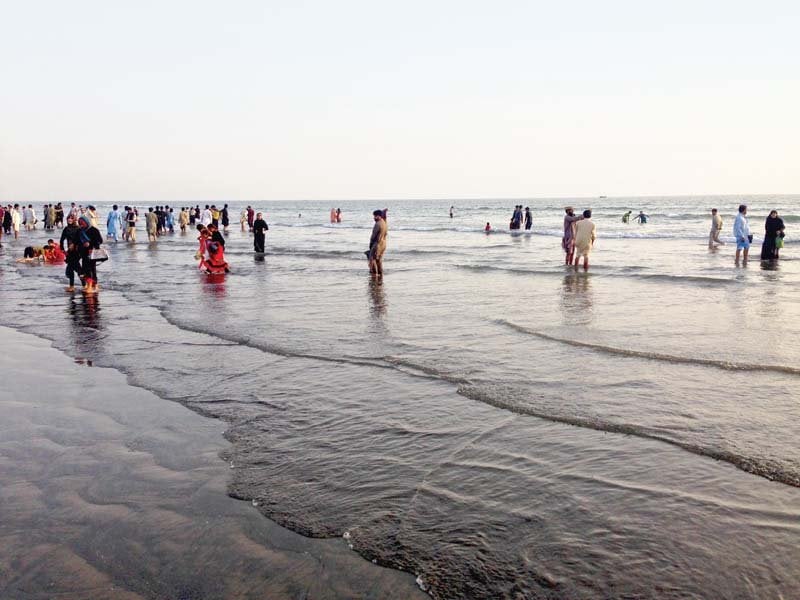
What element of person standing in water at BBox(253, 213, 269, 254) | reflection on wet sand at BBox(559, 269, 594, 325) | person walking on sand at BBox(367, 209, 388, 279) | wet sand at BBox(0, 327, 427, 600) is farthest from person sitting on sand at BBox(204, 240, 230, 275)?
wet sand at BBox(0, 327, 427, 600)

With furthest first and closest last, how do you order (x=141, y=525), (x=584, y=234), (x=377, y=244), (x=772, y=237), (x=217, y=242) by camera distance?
(x=772, y=237) < (x=217, y=242) < (x=584, y=234) < (x=377, y=244) < (x=141, y=525)

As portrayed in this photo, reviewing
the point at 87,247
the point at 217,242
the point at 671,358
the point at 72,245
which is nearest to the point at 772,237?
the point at 671,358

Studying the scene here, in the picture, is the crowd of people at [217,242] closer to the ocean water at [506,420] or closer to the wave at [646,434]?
the ocean water at [506,420]

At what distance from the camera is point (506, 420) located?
570 cm

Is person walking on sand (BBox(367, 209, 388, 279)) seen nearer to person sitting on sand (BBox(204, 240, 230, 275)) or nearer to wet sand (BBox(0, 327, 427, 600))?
person sitting on sand (BBox(204, 240, 230, 275))

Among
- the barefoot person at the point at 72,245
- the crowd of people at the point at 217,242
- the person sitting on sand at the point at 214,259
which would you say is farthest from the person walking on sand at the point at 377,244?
the barefoot person at the point at 72,245

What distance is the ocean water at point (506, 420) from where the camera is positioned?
11.4 feet

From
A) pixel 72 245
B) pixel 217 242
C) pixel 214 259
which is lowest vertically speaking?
pixel 214 259

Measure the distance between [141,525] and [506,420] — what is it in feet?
10.1

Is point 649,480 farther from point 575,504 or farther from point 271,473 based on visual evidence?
point 271,473

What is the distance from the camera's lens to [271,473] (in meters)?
4.54

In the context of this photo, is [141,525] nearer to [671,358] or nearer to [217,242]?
[671,358]

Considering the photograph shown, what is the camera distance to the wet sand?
3.19 m

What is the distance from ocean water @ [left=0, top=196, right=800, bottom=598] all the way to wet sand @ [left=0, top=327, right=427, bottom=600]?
0.71 feet
